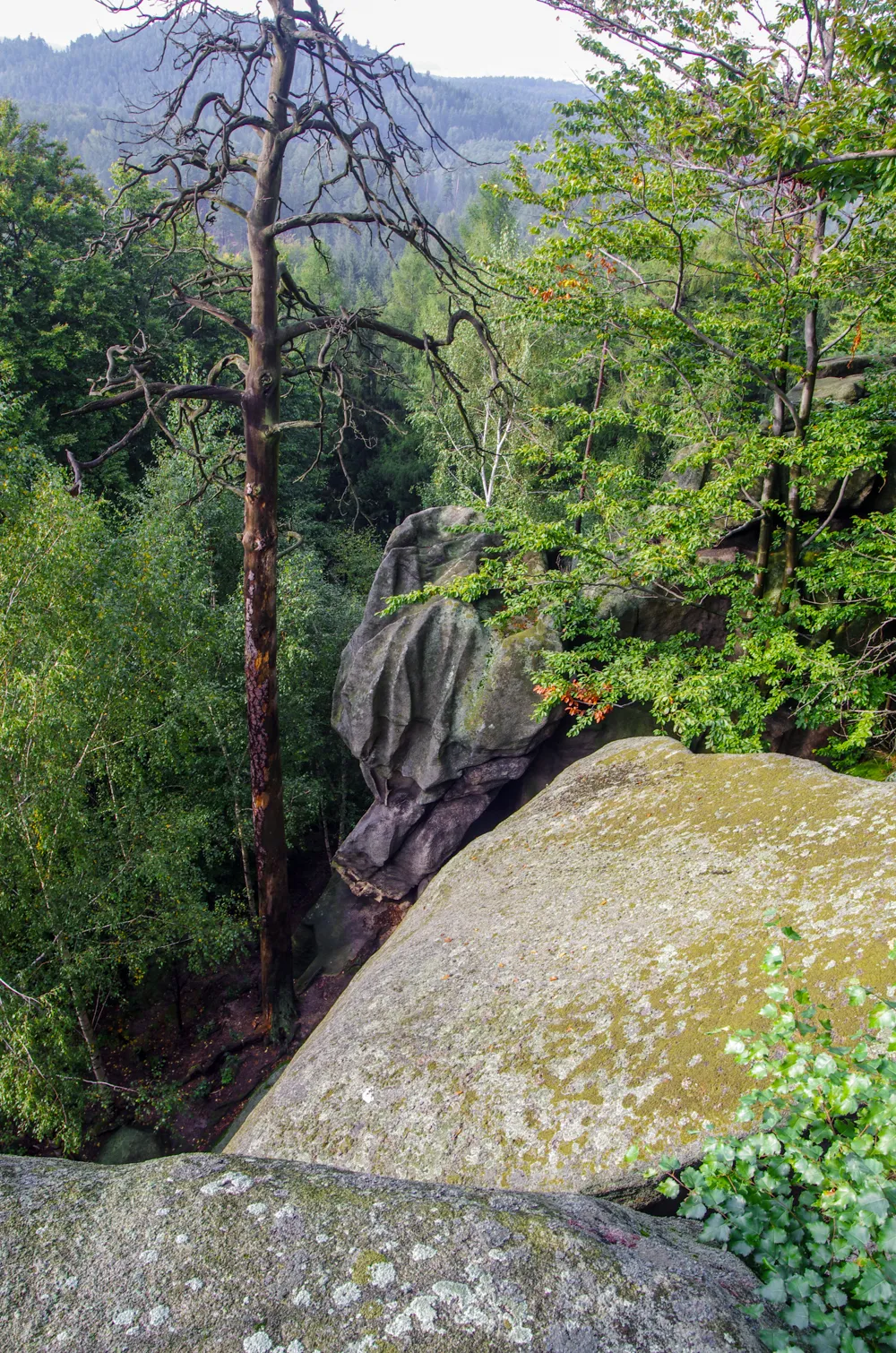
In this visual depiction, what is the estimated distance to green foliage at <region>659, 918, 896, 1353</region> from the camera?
1624 mm

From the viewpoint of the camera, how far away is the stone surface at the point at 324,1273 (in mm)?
1630

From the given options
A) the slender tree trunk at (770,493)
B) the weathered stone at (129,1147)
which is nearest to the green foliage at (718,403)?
the slender tree trunk at (770,493)

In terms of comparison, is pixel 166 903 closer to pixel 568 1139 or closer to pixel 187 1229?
pixel 568 1139

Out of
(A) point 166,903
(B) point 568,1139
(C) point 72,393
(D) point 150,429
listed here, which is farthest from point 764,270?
(D) point 150,429

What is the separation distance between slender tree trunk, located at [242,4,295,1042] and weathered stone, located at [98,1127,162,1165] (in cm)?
325

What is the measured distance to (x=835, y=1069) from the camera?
1.73 meters

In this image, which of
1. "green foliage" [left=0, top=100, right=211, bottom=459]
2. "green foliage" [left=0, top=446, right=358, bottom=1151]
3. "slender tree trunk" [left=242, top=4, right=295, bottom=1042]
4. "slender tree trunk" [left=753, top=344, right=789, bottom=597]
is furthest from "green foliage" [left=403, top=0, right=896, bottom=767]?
"green foliage" [left=0, top=100, right=211, bottom=459]

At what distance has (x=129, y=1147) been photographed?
10.3m

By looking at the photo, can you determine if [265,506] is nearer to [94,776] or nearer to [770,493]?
[94,776]

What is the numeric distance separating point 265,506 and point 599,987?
22.3ft

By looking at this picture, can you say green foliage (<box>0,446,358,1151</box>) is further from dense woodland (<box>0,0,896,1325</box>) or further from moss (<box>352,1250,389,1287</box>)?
moss (<box>352,1250,389,1287</box>)

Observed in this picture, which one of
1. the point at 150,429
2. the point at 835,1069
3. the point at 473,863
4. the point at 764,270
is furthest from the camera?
the point at 150,429

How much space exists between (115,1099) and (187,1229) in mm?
11291

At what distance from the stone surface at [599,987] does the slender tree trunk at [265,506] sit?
163 inches
